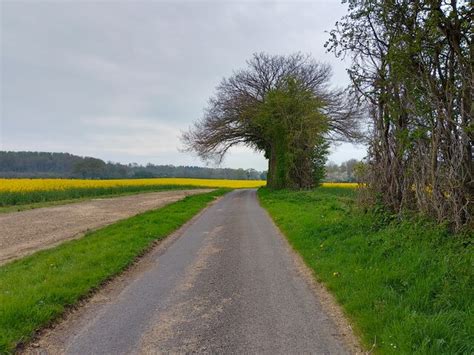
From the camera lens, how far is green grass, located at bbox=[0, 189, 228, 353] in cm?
456

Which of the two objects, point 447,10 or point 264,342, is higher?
point 447,10

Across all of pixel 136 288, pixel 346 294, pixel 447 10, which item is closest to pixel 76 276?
pixel 136 288

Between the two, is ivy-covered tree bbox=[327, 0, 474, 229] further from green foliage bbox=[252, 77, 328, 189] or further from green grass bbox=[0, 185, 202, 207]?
green grass bbox=[0, 185, 202, 207]

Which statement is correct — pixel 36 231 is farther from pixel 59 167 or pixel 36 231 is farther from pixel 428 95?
pixel 59 167

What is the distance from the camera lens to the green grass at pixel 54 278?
4.56 meters

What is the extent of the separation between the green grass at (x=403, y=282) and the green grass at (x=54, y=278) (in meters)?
3.98

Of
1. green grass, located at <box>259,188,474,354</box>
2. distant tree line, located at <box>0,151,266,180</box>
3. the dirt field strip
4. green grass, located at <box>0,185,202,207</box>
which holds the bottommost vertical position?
the dirt field strip

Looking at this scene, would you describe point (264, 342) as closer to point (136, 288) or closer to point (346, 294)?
point (346, 294)

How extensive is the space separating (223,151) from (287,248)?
3382 cm

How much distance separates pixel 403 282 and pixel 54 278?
574cm

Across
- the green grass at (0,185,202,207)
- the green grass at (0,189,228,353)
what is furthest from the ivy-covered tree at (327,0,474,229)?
the green grass at (0,185,202,207)

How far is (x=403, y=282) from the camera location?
528cm

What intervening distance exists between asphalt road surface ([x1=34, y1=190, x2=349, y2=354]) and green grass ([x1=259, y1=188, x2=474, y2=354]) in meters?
0.44

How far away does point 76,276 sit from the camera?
6.54 metres
